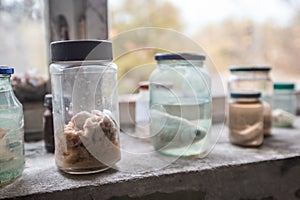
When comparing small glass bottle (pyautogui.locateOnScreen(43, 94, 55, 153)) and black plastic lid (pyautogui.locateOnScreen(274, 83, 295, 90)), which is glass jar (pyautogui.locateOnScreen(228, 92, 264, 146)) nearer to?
black plastic lid (pyautogui.locateOnScreen(274, 83, 295, 90))

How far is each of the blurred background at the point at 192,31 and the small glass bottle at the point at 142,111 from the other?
45mm

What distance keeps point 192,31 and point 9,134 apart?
698mm

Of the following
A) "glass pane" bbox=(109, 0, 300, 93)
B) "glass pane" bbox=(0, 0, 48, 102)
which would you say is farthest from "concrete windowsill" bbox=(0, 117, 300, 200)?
"glass pane" bbox=(109, 0, 300, 93)

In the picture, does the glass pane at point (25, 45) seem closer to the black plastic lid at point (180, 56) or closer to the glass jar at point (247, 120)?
the black plastic lid at point (180, 56)

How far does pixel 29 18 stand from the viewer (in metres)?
0.77

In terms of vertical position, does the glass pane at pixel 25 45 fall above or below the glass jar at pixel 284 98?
above

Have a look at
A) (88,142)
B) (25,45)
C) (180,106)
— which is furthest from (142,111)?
(25,45)

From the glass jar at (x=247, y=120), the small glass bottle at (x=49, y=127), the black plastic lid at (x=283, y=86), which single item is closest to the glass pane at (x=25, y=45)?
the small glass bottle at (x=49, y=127)

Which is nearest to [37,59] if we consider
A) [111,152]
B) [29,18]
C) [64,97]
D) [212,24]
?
[29,18]

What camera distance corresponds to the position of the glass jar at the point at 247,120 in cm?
65

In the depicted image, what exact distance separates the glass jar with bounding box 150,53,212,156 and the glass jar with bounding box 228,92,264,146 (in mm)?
85

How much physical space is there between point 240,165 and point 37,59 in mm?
597

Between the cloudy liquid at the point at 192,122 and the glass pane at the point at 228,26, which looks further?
the glass pane at the point at 228,26

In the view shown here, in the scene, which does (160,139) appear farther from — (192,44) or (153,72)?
(192,44)
